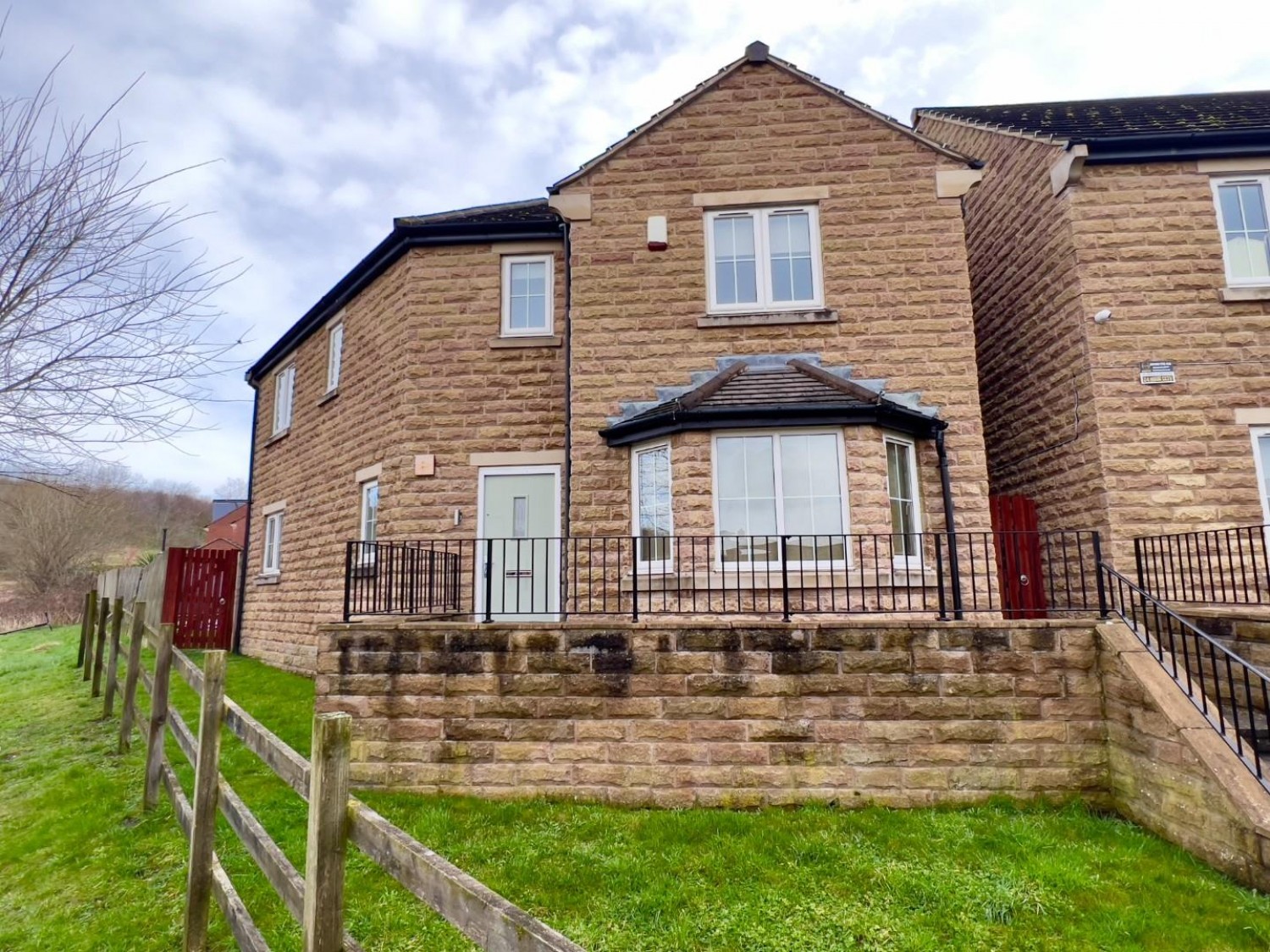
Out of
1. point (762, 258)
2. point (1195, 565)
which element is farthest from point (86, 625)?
point (1195, 565)

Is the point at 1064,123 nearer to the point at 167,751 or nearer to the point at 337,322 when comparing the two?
the point at 337,322

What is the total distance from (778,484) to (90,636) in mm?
13277

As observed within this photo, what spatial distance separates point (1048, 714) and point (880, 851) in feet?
6.84

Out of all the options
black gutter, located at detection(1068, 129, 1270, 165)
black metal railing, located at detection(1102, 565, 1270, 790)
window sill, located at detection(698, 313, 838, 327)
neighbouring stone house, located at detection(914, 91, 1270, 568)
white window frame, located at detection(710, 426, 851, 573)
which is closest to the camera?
black metal railing, located at detection(1102, 565, 1270, 790)

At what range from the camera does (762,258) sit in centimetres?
913

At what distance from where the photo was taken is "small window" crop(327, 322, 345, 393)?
12969mm

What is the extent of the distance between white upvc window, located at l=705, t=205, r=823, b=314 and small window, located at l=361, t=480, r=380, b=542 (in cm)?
630

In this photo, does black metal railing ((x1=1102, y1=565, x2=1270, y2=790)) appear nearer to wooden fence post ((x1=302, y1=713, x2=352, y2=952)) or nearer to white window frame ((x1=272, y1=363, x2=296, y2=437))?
wooden fence post ((x1=302, y1=713, x2=352, y2=952))

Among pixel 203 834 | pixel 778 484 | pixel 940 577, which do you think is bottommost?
pixel 203 834

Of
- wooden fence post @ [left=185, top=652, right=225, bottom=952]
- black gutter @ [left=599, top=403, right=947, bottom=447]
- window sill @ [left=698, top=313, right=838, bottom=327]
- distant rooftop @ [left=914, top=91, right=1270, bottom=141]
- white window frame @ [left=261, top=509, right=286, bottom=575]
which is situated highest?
distant rooftop @ [left=914, top=91, right=1270, bottom=141]

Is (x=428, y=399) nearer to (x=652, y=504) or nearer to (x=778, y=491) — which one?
(x=652, y=504)

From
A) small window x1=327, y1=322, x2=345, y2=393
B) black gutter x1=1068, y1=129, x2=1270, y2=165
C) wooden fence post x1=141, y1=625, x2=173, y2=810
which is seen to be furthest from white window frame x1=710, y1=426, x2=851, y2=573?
small window x1=327, y1=322, x2=345, y2=393

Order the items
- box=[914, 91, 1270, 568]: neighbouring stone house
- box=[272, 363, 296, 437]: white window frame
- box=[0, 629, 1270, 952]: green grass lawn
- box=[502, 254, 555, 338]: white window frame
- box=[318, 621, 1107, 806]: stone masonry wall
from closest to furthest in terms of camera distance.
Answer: box=[0, 629, 1270, 952]: green grass lawn, box=[318, 621, 1107, 806]: stone masonry wall, box=[914, 91, 1270, 568]: neighbouring stone house, box=[502, 254, 555, 338]: white window frame, box=[272, 363, 296, 437]: white window frame

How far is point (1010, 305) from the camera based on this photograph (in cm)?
1048
